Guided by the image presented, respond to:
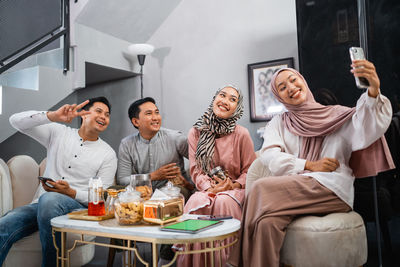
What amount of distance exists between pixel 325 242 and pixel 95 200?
119 cm

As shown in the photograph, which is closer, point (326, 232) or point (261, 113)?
point (326, 232)

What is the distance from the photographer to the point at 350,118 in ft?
6.47

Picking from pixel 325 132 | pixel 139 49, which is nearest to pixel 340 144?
pixel 325 132

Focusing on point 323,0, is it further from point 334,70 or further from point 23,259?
point 23,259

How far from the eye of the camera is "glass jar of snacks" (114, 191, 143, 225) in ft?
5.27

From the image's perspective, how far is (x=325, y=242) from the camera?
5.33ft

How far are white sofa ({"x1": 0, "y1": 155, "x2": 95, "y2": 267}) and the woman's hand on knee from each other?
1.53 m

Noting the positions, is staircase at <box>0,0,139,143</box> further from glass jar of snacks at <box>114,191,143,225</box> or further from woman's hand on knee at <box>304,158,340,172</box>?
woman's hand on knee at <box>304,158,340,172</box>

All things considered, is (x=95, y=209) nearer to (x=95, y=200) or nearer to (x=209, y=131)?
(x=95, y=200)

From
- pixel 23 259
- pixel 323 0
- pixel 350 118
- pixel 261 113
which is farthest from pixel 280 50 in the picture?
pixel 23 259

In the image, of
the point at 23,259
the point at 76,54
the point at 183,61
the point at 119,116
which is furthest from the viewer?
the point at 119,116

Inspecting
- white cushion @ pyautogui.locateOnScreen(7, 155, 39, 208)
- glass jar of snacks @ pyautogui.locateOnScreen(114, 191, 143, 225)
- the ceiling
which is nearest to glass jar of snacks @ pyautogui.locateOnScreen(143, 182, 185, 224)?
glass jar of snacks @ pyautogui.locateOnScreen(114, 191, 143, 225)

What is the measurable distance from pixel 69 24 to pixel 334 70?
270cm

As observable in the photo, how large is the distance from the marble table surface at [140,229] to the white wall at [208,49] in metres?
2.31
